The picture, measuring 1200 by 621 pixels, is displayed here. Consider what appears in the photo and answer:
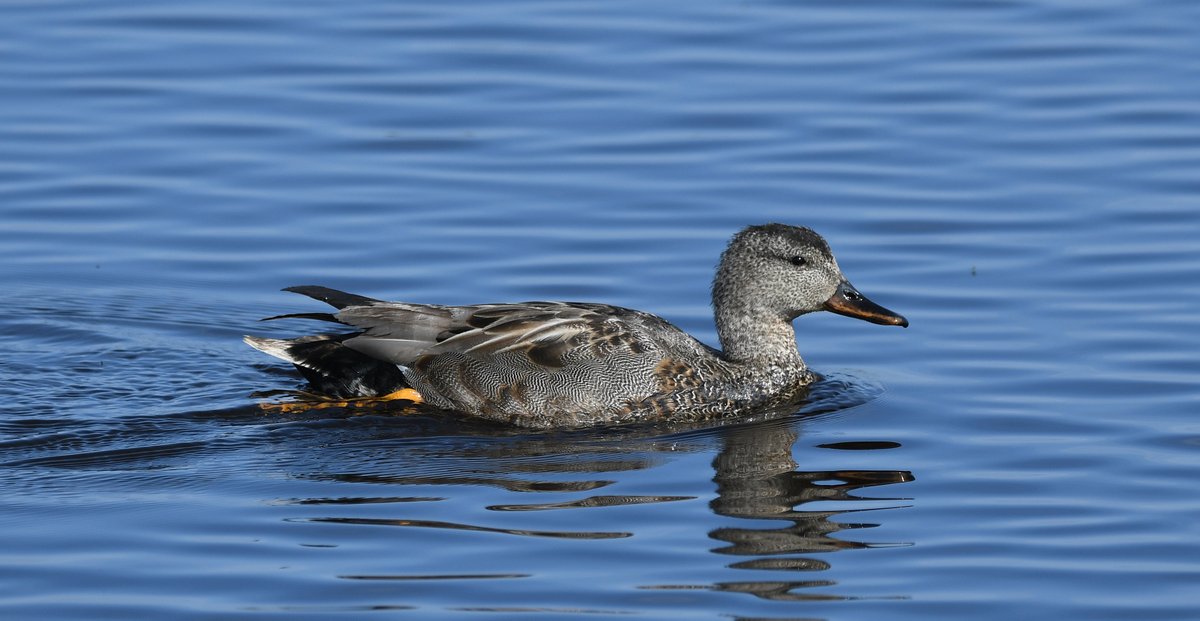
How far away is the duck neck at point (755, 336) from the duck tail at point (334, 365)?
1.89 m

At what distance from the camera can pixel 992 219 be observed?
13945mm

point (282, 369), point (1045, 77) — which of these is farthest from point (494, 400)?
point (1045, 77)

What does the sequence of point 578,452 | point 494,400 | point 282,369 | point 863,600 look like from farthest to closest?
point 282,369, point 494,400, point 578,452, point 863,600

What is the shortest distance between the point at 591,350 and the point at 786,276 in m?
1.30

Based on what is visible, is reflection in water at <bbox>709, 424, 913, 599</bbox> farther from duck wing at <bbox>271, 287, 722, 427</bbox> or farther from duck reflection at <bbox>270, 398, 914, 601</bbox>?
duck wing at <bbox>271, 287, 722, 427</bbox>

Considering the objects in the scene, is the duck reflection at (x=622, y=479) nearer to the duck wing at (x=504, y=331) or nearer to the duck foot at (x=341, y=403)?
the duck foot at (x=341, y=403)

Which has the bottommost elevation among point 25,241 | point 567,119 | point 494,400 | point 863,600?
point 863,600

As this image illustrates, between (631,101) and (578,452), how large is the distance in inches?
242

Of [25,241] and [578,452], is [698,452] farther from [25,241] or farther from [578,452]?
[25,241]

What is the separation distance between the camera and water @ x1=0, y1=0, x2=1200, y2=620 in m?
8.62

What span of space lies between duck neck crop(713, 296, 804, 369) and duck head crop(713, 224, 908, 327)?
0.06 feet

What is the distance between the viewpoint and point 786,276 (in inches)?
462

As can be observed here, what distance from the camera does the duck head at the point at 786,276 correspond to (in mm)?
11695

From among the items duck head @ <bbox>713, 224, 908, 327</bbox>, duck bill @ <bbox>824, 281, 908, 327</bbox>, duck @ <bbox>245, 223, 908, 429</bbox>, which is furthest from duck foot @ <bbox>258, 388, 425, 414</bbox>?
duck bill @ <bbox>824, 281, 908, 327</bbox>
